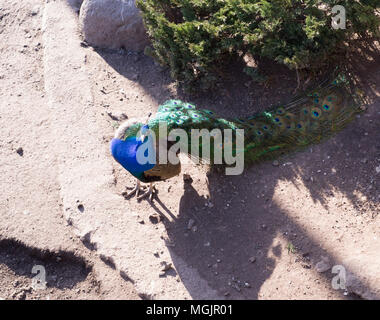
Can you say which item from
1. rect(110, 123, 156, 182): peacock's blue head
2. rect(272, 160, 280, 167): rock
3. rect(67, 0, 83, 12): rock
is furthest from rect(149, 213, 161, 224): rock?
rect(67, 0, 83, 12): rock

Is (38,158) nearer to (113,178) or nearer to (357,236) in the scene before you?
(113,178)

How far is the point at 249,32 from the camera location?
5.13 meters

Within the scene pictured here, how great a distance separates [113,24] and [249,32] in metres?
2.58

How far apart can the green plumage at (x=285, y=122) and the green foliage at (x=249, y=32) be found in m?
0.47

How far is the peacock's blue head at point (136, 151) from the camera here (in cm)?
455

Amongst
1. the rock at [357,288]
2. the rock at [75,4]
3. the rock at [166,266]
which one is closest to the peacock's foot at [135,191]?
the rock at [166,266]

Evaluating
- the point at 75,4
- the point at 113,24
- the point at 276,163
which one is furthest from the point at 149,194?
the point at 75,4

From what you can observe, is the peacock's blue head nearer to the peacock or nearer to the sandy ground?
the peacock

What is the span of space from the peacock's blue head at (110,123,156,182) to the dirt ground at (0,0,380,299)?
0.69m

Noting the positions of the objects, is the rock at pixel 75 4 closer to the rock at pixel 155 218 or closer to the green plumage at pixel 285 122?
the green plumage at pixel 285 122

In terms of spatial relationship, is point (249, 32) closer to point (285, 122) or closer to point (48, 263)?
point (285, 122)

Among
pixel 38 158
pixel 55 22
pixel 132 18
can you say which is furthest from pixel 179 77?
pixel 55 22

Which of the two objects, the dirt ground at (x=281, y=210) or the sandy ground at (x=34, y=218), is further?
the sandy ground at (x=34, y=218)

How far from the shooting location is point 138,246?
184 inches
